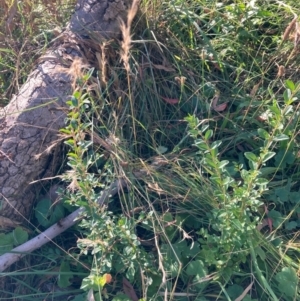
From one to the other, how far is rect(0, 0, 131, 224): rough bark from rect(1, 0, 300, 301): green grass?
0.11 meters

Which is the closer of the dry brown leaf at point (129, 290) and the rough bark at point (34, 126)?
the dry brown leaf at point (129, 290)

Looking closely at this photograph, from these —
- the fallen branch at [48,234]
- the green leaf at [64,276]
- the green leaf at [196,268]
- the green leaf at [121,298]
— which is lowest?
the green leaf at [196,268]

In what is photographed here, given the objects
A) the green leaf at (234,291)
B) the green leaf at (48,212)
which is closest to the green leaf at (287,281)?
the green leaf at (234,291)

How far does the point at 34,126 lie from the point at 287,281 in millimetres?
1092

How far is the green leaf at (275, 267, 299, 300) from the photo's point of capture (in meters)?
1.70

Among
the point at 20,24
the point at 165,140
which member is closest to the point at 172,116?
the point at 165,140

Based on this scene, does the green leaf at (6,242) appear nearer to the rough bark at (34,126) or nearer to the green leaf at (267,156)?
the rough bark at (34,126)

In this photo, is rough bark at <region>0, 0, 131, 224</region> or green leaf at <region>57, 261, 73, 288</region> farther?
rough bark at <region>0, 0, 131, 224</region>

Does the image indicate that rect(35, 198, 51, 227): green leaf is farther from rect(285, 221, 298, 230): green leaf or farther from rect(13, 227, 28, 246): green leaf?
rect(285, 221, 298, 230): green leaf

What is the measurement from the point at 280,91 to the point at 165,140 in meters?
0.53

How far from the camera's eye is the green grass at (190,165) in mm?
1671

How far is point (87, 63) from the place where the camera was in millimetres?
2152

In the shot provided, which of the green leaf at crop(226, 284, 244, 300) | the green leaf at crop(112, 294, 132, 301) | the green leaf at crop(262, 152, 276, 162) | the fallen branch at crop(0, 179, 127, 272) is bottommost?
the green leaf at crop(226, 284, 244, 300)

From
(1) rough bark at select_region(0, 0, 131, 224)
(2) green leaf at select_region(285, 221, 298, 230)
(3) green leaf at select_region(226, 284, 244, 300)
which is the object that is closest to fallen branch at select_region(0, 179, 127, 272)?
(1) rough bark at select_region(0, 0, 131, 224)
